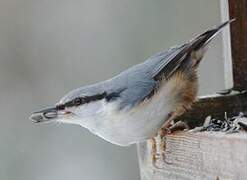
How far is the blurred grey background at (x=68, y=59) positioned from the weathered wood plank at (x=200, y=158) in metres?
1.78

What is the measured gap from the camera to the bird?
2146mm

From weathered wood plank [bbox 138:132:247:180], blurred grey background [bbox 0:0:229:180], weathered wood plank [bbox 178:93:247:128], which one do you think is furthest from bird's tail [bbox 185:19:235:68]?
blurred grey background [bbox 0:0:229:180]

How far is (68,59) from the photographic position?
4.33 meters

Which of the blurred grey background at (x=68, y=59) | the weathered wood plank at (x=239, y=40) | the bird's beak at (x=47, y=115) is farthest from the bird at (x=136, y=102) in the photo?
the blurred grey background at (x=68, y=59)

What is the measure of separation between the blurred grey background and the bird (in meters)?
1.74

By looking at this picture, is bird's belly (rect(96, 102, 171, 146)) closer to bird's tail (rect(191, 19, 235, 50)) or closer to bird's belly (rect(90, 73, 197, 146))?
bird's belly (rect(90, 73, 197, 146))

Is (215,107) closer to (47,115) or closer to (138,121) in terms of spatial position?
(138,121)

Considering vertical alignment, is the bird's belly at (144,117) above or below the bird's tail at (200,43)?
below

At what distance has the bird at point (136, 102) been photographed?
2146 mm

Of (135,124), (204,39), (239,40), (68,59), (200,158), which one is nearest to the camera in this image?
(200,158)

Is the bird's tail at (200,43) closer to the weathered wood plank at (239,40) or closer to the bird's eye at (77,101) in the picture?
the weathered wood plank at (239,40)

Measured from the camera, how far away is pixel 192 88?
2.30 metres

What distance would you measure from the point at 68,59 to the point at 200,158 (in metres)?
2.48

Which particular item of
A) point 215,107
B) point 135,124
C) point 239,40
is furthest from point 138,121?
point 239,40
